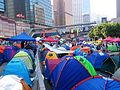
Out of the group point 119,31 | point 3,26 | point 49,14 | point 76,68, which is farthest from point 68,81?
point 49,14

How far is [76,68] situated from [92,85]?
3071mm

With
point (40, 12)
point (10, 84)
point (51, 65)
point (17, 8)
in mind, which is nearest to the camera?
point (10, 84)

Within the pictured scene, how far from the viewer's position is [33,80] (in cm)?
1158

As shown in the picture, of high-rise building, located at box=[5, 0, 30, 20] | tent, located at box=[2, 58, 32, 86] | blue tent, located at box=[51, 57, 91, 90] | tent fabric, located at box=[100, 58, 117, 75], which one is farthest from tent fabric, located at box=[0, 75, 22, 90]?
high-rise building, located at box=[5, 0, 30, 20]

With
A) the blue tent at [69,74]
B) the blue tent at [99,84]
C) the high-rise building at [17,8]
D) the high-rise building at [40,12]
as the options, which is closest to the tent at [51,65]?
the blue tent at [69,74]

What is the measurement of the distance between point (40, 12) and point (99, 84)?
471 ft

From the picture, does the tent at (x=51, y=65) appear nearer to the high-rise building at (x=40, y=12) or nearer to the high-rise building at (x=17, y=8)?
the high-rise building at (x=17, y=8)

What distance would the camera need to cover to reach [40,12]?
149125mm

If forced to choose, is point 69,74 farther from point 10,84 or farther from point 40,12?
point 40,12

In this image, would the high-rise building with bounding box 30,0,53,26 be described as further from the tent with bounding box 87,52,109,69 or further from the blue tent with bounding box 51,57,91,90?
the blue tent with bounding box 51,57,91,90

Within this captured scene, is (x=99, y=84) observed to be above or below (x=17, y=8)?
below

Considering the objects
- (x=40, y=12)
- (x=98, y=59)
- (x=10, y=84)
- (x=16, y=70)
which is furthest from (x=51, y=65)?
(x=40, y=12)

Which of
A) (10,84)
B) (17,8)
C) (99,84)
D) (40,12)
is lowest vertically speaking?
(99,84)

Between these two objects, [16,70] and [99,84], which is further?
[16,70]
